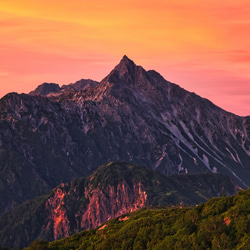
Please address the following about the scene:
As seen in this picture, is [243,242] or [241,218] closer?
[243,242]

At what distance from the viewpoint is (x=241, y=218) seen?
19938 cm

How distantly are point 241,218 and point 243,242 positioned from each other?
14211 millimetres

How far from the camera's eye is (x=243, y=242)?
611 feet

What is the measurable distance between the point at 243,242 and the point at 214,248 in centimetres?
1163

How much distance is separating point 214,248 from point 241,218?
14135 mm

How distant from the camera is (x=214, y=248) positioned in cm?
19425
